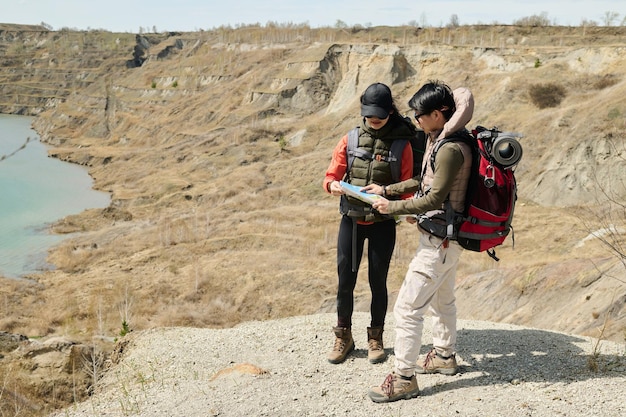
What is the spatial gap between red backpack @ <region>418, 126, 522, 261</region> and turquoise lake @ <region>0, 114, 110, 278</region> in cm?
1543

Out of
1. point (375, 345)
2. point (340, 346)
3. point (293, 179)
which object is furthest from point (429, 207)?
point (293, 179)

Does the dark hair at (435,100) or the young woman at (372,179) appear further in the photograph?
the young woman at (372,179)

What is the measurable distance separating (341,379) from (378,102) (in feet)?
8.04

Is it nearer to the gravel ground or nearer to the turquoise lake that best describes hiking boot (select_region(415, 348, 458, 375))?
the gravel ground

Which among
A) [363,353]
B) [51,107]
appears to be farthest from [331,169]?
[51,107]

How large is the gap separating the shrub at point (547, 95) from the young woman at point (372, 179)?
75.0ft

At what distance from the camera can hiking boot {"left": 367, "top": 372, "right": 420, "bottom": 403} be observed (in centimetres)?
431

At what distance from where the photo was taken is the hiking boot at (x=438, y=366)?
4738mm

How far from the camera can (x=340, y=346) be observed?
211 inches

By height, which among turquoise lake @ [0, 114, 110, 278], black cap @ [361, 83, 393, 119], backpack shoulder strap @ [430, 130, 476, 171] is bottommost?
turquoise lake @ [0, 114, 110, 278]

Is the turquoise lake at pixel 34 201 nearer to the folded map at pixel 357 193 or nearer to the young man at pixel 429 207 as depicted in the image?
the folded map at pixel 357 193

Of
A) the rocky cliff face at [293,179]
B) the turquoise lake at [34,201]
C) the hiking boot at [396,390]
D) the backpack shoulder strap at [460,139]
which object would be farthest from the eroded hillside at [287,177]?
the hiking boot at [396,390]

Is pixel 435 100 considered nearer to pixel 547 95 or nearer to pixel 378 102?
pixel 378 102

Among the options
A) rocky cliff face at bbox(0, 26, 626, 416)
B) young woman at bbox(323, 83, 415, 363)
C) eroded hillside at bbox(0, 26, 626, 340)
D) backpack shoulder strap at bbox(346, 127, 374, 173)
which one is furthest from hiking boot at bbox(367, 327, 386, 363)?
eroded hillside at bbox(0, 26, 626, 340)
